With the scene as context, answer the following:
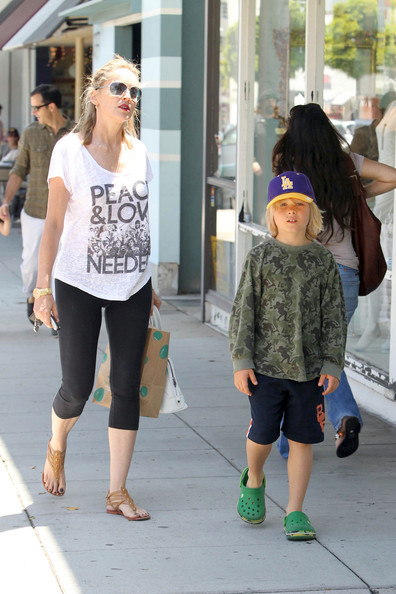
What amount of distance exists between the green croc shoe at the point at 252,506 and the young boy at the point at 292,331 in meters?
0.14

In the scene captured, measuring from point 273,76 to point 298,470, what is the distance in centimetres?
444

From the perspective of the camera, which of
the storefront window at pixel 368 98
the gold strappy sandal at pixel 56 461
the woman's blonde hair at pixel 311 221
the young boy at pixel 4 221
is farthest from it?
the young boy at pixel 4 221

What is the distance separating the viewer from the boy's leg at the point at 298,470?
429 cm

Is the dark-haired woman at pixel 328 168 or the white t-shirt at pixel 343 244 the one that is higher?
the dark-haired woman at pixel 328 168

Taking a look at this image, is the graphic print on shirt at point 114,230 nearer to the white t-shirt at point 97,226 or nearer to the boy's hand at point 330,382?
the white t-shirt at point 97,226

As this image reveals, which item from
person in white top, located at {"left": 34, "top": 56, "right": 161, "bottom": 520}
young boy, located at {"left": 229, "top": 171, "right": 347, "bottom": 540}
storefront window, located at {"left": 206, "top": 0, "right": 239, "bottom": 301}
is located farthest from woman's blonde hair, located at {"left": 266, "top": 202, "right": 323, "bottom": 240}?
storefront window, located at {"left": 206, "top": 0, "right": 239, "bottom": 301}

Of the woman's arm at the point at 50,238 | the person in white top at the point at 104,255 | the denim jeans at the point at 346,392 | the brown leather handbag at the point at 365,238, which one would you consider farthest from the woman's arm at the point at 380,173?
the woman's arm at the point at 50,238

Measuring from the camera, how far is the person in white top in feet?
14.3

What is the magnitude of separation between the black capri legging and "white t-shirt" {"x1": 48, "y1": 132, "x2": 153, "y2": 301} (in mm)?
62

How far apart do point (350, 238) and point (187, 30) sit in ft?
19.1

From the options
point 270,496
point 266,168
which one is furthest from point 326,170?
point 266,168

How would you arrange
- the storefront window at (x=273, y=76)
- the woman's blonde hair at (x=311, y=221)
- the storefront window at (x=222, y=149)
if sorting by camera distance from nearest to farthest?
the woman's blonde hair at (x=311, y=221), the storefront window at (x=273, y=76), the storefront window at (x=222, y=149)

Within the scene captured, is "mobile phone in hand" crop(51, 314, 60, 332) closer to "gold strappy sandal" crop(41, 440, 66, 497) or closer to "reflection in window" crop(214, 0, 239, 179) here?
"gold strappy sandal" crop(41, 440, 66, 497)

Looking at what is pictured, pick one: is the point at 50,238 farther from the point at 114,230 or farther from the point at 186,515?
the point at 186,515
